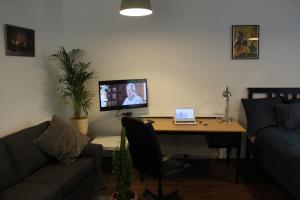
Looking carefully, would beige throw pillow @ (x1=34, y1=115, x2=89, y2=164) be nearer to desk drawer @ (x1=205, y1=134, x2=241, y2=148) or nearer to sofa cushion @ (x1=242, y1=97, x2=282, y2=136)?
desk drawer @ (x1=205, y1=134, x2=241, y2=148)

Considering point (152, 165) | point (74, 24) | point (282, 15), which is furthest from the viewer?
point (74, 24)

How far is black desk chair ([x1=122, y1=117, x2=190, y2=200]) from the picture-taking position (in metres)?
2.61

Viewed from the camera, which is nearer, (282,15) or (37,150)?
(37,150)

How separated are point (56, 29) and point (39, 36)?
481 mm

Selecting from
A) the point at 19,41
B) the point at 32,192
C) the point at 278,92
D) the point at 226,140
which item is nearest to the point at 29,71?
the point at 19,41

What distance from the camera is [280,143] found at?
2.96m

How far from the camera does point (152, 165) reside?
2721 mm

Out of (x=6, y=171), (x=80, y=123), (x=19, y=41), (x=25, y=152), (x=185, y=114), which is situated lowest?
(x=6, y=171)

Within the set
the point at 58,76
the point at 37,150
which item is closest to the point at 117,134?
the point at 58,76

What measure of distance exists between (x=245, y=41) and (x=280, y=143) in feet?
5.23

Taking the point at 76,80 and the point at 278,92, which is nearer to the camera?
the point at 76,80

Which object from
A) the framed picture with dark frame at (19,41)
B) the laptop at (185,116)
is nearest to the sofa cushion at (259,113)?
the laptop at (185,116)

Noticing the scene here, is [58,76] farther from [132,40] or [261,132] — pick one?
[261,132]

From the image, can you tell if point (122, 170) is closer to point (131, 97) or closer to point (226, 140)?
point (226, 140)
